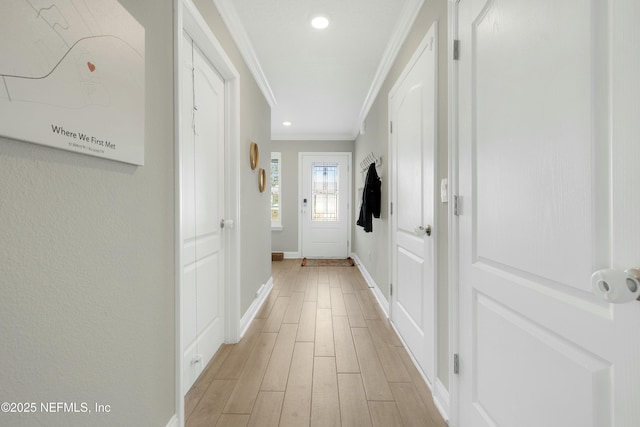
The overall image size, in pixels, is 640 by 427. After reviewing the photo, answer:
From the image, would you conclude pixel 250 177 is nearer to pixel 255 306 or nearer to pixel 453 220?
pixel 255 306

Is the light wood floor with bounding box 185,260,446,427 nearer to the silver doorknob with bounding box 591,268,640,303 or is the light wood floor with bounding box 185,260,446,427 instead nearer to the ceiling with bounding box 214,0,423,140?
the silver doorknob with bounding box 591,268,640,303

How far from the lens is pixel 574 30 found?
709 millimetres

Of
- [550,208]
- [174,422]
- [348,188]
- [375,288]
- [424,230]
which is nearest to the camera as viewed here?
[550,208]

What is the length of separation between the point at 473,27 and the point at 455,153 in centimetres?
51

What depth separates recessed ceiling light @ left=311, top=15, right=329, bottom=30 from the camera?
6.84ft

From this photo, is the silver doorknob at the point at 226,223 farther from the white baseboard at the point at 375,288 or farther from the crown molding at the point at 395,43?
the crown molding at the point at 395,43

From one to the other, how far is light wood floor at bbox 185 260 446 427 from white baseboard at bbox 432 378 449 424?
0.03m

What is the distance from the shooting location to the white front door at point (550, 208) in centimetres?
61

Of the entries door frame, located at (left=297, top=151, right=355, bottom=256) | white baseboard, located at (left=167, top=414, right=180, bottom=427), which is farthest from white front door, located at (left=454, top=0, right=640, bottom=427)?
door frame, located at (left=297, top=151, right=355, bottom=256)

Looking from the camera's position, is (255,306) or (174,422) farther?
(255,306)

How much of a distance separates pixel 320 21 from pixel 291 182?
3853 millimetres

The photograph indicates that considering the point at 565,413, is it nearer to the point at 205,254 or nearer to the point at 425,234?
the point at 425,234

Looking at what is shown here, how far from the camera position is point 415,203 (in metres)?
1.97

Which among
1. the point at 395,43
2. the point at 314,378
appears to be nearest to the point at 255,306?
the point at 314,378
